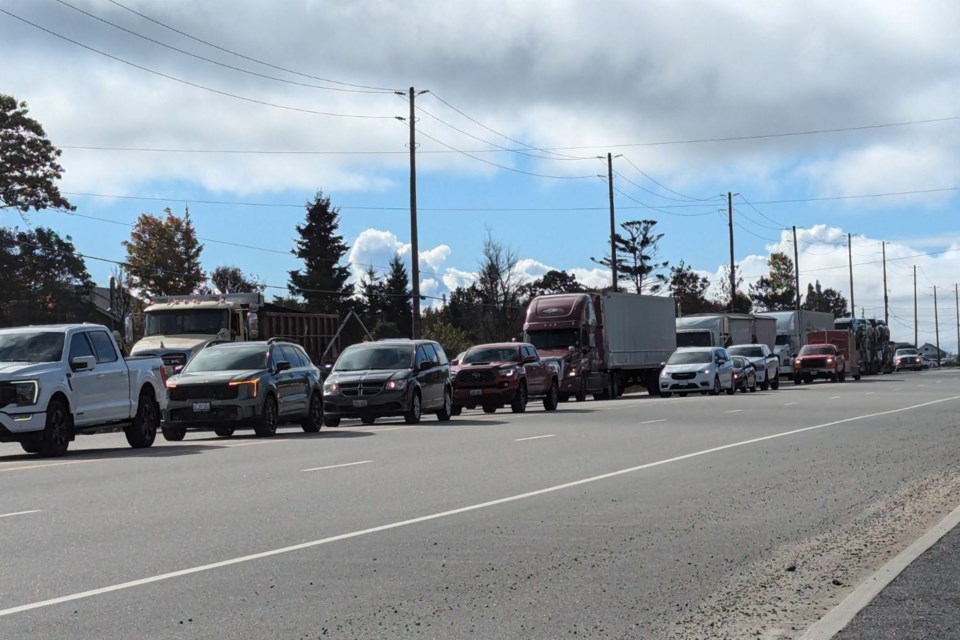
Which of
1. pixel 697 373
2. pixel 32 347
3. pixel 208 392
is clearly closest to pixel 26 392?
pixel 32 347

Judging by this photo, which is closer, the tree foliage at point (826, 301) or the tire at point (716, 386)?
the tire at point (716, 386)

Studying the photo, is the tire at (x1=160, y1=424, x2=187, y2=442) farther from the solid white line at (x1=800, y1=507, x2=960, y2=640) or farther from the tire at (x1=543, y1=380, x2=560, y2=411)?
the solid white line at (x1=800, y1=507, x2=960, y2=640)

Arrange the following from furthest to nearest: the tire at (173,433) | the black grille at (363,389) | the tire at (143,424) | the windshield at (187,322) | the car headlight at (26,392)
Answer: the windshield at (187,322), the black grille at (363,389), the tire at (173,433), the tire at (143,424), the car headlight at (26,392)

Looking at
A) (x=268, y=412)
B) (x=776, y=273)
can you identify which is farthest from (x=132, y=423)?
(x=776, y=273)

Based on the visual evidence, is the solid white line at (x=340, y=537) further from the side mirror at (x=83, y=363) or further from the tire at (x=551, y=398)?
the tire at (x=551, y=398)

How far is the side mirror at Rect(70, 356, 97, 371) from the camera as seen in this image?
19766 millimetres

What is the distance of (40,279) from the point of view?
65.9 m

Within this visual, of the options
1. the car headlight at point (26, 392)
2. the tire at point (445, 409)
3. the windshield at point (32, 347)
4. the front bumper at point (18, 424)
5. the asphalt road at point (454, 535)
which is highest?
the windshield at point (32, 347)

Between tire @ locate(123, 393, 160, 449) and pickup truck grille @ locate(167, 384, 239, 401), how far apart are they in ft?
5.59

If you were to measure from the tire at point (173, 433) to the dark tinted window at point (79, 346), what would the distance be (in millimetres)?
3575

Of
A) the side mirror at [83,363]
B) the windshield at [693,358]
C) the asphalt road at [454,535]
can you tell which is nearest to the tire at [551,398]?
the windshield at [693,358]

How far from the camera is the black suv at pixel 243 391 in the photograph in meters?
23.6

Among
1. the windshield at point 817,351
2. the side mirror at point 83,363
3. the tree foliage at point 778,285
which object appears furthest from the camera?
the tree foliage at point 778,285

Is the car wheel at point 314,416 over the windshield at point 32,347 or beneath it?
beneath
